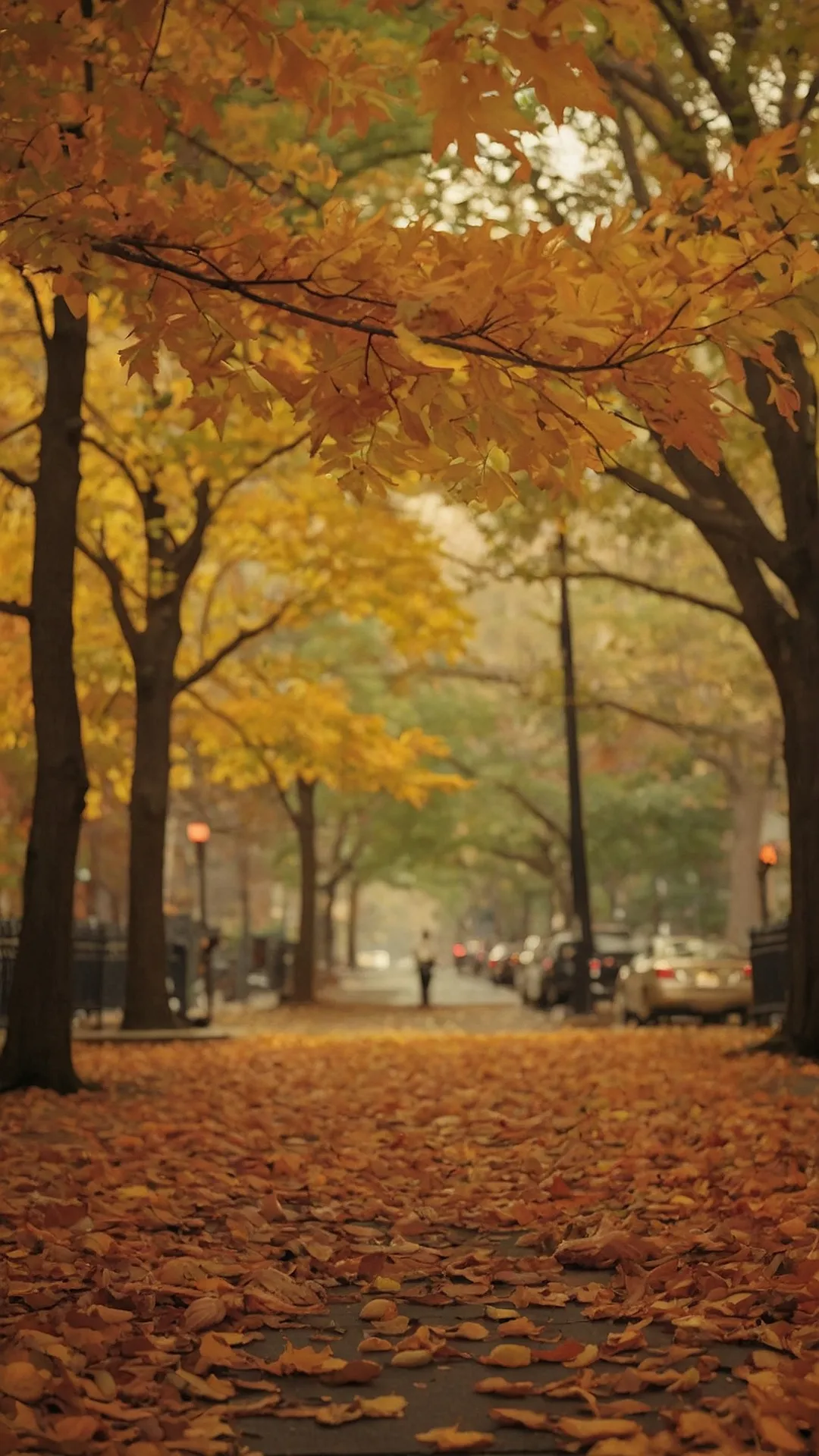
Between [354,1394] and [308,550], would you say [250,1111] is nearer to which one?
[354,1394]

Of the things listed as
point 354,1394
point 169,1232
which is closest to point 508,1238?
point 169,1232

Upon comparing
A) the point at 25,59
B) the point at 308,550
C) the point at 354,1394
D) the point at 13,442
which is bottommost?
the point at 354,1394

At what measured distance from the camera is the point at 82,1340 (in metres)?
4.59

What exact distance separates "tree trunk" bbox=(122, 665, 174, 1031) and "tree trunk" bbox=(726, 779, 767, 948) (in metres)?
21.9

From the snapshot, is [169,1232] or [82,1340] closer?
[82,1340]

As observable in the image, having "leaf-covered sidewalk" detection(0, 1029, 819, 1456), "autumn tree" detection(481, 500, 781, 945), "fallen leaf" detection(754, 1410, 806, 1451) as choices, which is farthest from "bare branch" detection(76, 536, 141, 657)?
"fallen leaf" detection(754, 1410, 806, 1451)

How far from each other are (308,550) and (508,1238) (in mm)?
15972

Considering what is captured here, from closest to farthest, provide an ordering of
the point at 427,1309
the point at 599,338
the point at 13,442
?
the point at 599,338 → the point at 427,1309 → the point at 13,442

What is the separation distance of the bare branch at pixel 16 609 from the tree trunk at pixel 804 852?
20.4 ft

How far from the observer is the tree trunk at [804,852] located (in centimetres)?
1382

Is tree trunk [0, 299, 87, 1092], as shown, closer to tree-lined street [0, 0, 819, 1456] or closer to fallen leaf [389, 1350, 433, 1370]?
tree-lined street [0, 0, 819, 1456]

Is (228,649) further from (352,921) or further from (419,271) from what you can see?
(352,921)

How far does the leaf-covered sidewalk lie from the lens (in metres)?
4.05

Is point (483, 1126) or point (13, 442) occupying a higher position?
point (13, 442)
